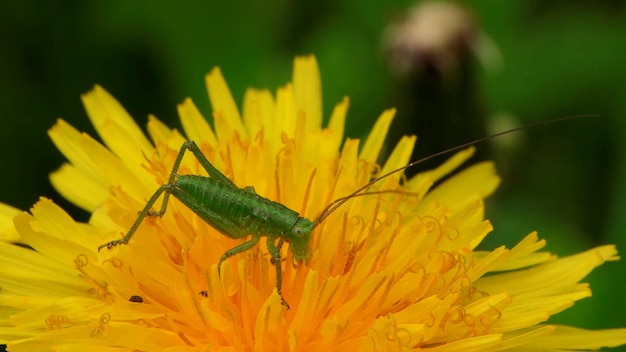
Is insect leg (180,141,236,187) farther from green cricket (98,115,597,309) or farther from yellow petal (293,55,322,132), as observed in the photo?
yellow petal (293,55,322,132)

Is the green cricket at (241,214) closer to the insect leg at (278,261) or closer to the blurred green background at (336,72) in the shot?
the insect leg at (278,261)

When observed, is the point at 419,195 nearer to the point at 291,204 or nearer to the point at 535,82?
the point at 291,204

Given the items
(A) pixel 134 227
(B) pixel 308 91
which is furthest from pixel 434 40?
(A) pixel 134 227

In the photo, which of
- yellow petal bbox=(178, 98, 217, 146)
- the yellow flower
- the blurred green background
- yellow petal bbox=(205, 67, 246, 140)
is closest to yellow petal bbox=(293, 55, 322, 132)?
the yellow flower

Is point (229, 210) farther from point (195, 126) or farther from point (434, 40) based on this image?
point (434, 40)

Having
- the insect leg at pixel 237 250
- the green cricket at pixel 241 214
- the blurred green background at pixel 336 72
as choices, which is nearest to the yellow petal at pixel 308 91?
the blurred green background at pixel 336 72

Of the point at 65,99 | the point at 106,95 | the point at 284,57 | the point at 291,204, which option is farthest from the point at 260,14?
the point at 291,204
